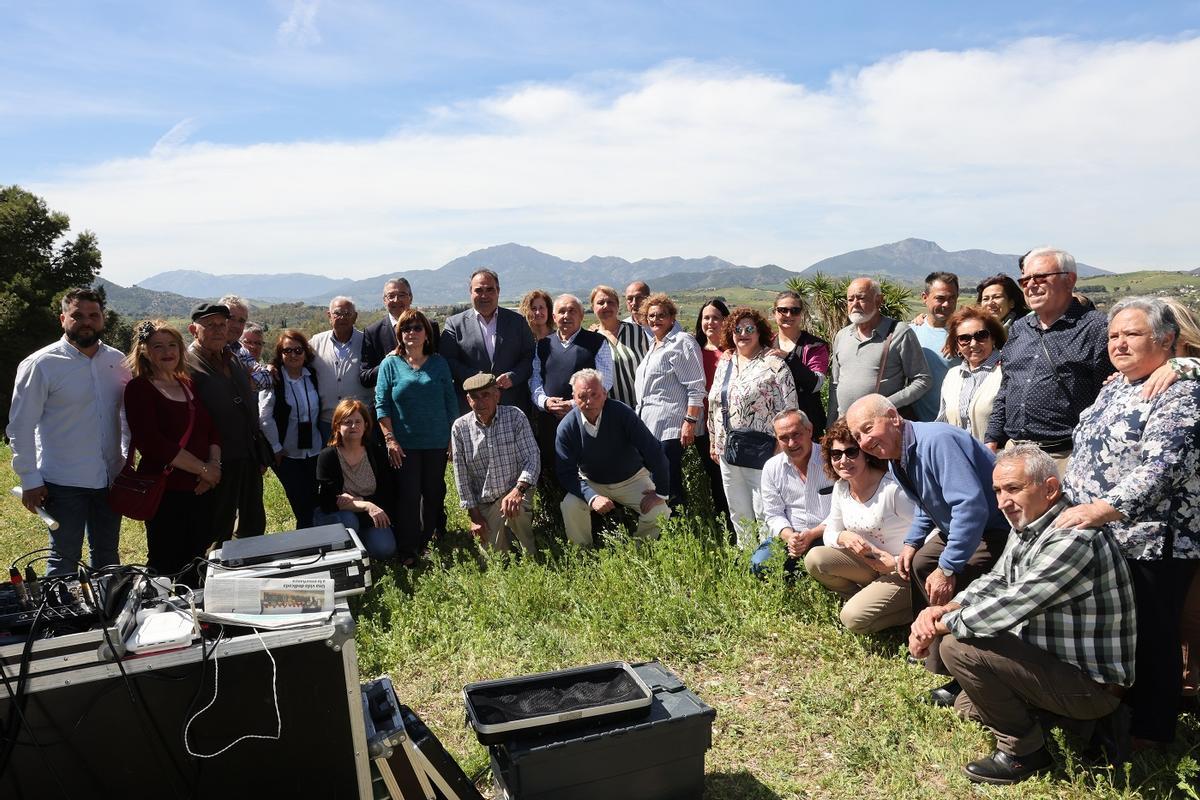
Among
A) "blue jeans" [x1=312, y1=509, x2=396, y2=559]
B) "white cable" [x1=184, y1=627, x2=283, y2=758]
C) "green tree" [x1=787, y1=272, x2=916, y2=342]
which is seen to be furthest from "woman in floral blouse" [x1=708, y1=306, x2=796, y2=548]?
"green tree" [x1=787, y1=272, x2=916, y2=342]

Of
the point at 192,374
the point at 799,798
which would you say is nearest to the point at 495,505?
the point at 192,374

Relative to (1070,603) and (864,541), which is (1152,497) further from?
(864,541)

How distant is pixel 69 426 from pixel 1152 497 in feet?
19.1

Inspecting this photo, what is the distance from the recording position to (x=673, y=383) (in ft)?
21.0

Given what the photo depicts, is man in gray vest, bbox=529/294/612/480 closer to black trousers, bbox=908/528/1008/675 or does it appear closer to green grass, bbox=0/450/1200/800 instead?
green grass, bbox=0/450/1200/800

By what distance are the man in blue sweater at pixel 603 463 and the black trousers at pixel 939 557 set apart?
82.7 inches

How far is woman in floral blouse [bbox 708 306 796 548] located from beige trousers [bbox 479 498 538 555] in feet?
5.16

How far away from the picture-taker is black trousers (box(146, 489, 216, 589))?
5.43m

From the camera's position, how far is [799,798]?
3.35 metres

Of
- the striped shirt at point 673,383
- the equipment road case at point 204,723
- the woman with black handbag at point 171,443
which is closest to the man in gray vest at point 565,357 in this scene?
the striped shirt at point 673,383

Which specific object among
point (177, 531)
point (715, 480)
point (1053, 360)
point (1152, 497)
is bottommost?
point (177, 531)

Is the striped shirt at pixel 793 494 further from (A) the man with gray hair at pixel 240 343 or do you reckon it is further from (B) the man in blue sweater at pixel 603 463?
(A) the man with gray hair at pixel 240 343

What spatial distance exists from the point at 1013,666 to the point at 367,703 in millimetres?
2664

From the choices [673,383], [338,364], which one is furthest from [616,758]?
[338,364]
